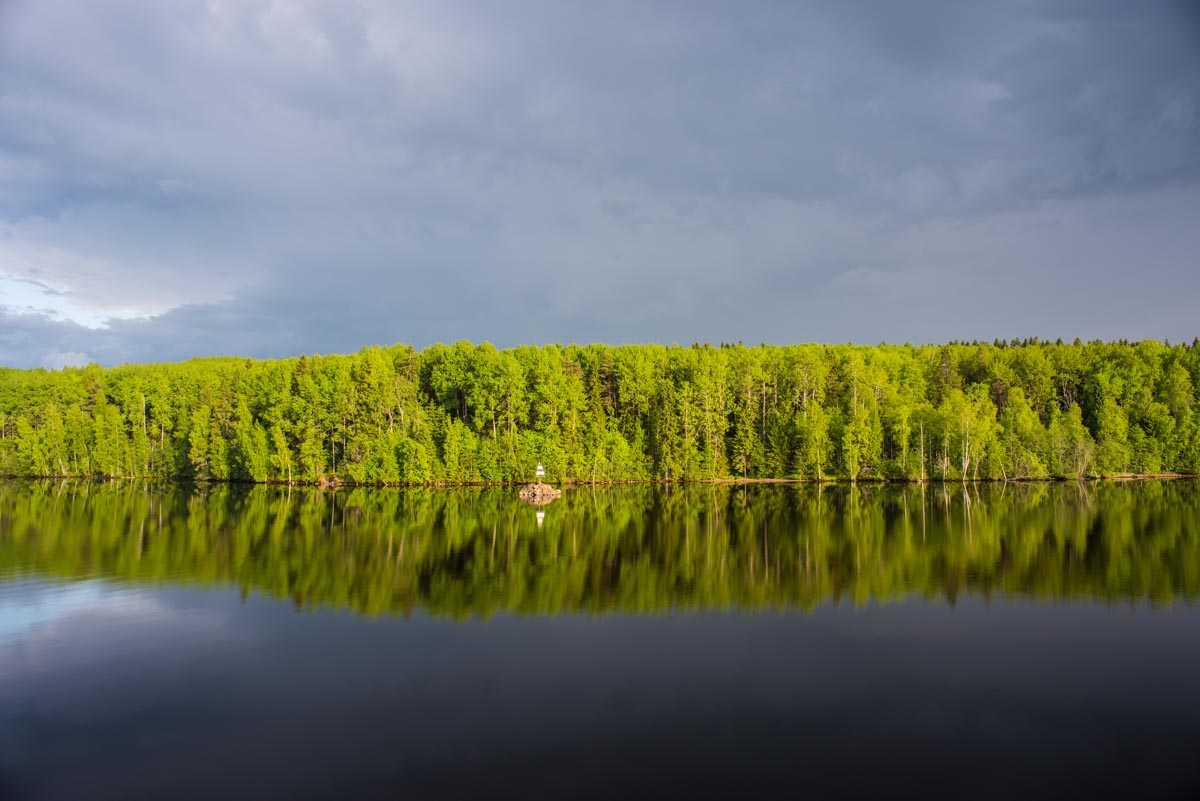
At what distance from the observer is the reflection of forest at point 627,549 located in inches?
1042

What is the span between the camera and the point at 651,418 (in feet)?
292

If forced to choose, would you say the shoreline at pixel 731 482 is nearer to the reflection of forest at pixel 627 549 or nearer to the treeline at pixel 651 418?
the treeline at pixel 651 418

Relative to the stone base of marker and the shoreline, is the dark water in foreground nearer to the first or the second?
the stone base of marker

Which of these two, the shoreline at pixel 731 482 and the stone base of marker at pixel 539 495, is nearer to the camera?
the stone base of marker at pixel 539 495

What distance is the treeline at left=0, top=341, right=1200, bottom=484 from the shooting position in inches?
Answer: 3265

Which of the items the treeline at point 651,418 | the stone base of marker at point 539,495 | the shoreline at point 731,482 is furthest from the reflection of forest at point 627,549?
the treeline at point 651,418

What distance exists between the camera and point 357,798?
41.0ft

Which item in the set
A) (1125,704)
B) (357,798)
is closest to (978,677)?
(1125,704)

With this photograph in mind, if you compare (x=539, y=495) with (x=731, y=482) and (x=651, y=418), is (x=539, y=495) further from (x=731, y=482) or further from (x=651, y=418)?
(x=731, y=482)

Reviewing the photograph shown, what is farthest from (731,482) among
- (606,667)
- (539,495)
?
(606,667)

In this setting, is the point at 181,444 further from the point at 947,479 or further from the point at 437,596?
the point at 947,479

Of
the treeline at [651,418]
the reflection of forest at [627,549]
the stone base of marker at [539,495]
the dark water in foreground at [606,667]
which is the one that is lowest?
the dark water in foreground at [606,667]

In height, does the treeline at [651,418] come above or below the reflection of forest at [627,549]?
above

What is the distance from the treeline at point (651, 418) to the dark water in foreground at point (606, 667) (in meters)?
45.2
